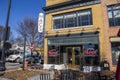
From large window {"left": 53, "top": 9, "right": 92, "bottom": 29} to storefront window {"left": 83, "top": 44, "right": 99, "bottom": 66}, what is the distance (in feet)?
8.88

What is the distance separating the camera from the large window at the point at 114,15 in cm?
1610

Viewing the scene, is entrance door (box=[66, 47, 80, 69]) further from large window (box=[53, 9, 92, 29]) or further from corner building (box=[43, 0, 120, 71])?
large window (box=[53, 9, 92, 29])

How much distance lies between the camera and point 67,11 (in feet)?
62.8

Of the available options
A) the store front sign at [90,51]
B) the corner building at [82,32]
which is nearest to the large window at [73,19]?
the corner building at [82,32]

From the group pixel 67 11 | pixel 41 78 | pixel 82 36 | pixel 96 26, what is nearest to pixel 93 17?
pixel 96 26

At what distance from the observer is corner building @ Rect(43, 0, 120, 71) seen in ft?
52.1

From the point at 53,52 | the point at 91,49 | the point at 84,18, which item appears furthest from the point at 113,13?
the point at 53,52

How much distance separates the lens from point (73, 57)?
59.2ft

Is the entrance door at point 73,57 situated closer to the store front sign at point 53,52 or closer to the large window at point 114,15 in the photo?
the store front sign at point 53,52

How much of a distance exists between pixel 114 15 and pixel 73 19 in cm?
488

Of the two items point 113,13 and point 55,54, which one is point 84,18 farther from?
point 55,54

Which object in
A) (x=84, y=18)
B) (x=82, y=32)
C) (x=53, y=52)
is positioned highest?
(x=84, y=18)

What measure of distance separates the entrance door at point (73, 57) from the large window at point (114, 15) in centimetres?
484

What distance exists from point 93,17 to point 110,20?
6.16 feet
